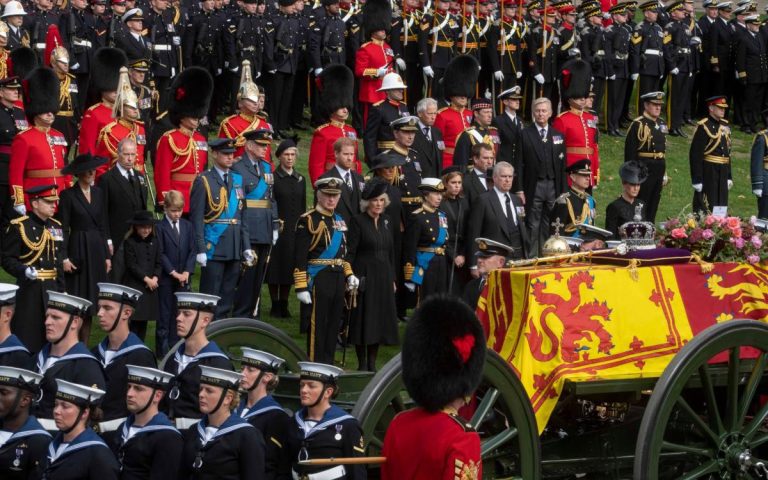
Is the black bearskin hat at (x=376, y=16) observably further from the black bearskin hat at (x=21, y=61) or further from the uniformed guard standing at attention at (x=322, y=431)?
the uniformed guard standing at attention at (x=322, y=431)

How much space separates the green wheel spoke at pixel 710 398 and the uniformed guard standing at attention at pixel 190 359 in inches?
105

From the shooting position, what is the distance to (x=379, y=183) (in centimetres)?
1203

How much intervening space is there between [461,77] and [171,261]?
6084mm

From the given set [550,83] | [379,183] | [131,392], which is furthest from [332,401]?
[550,83]

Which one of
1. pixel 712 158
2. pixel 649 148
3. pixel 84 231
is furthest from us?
pixel 712 158

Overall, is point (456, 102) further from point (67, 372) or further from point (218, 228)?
point (67, 372)

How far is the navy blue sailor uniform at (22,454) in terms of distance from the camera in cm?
767

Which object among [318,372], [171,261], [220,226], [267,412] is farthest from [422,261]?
[318,372]

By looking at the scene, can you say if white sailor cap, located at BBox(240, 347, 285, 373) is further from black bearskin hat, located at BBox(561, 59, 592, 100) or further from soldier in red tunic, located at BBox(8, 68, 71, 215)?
black bearskin hat, located at BBox(561, 59, 592, 100)

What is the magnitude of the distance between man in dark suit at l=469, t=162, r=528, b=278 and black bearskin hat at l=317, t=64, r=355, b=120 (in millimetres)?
2735

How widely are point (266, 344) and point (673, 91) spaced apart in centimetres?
1530

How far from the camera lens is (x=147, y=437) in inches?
292

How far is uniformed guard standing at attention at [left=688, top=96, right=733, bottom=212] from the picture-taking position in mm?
17812

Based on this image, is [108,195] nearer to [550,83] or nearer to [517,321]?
[517,321]
